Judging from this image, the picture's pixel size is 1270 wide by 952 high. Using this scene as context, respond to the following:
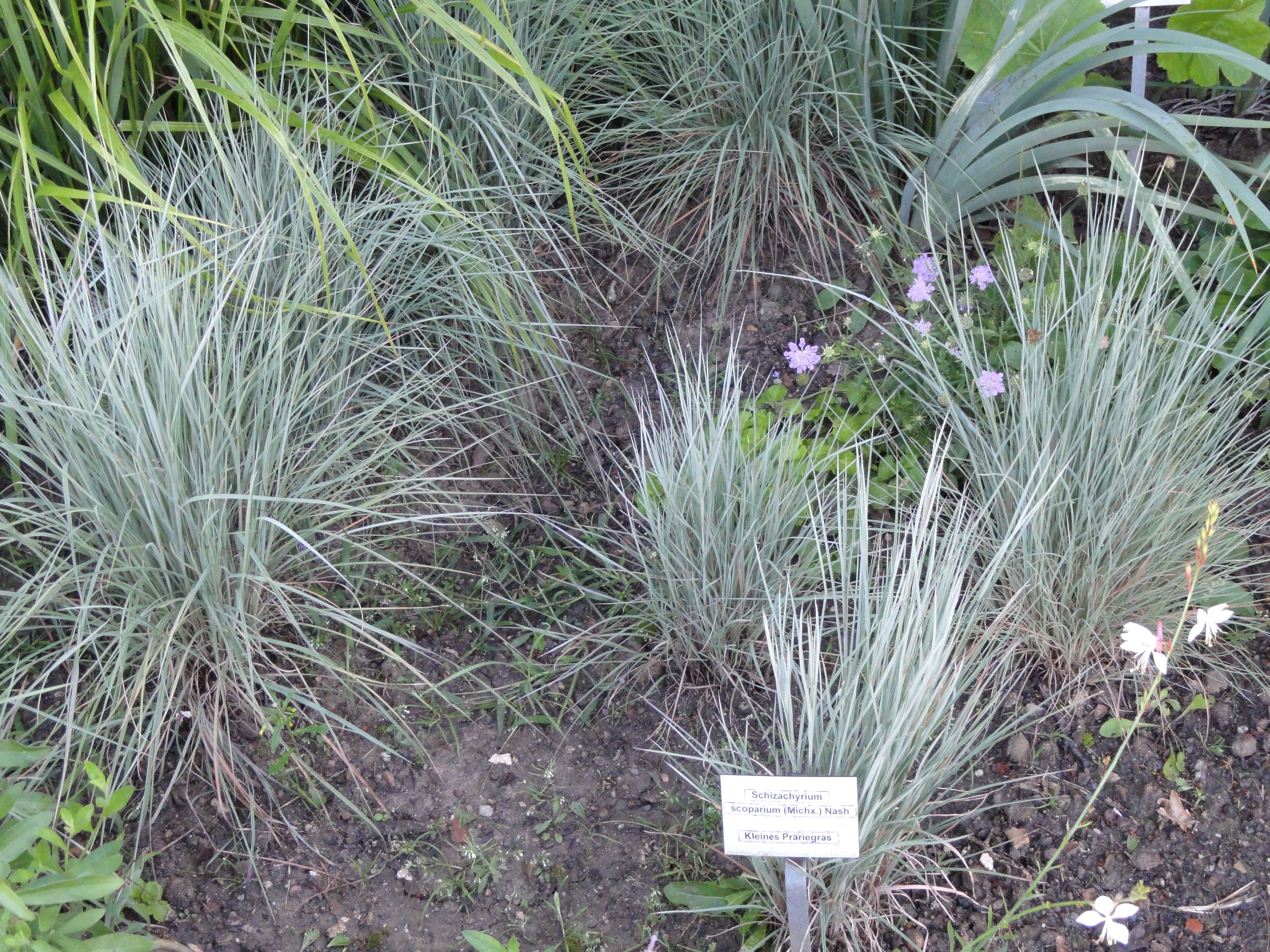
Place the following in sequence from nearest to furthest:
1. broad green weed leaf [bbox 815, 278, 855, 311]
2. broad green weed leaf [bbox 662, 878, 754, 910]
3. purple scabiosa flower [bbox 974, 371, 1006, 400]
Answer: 1. broad green weed leaf [bbox 662, 878, 754, 910]
2. purple scabiosa flower [bbox 974, 371, 1006, 400]
3. broad green weed leaf [bbox 815, 278, 855, 311]

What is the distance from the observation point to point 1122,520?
184 cm

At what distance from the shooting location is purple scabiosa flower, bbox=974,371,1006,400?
197 centimetres

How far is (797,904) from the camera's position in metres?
1.48

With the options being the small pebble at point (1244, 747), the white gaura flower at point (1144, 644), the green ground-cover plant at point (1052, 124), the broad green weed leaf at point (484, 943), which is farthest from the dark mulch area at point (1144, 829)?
the green ground-cover plant at point (1052, 124)

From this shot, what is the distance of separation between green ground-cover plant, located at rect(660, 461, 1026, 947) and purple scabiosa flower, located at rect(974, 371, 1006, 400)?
225 mm

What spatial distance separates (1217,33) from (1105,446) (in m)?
1.10

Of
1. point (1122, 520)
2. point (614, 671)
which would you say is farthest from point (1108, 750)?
point (614, 671)

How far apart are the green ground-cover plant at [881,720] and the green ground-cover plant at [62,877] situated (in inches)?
32.2

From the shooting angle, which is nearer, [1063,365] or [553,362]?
[1063,365]

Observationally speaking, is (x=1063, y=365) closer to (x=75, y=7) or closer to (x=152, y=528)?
(x=152, y=528)

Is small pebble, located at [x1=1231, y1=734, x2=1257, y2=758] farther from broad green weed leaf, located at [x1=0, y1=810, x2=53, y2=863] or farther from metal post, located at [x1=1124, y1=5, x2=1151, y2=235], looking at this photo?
broad green weed leaf, located at [x1=0, y1=810, x2=53, y2=863]

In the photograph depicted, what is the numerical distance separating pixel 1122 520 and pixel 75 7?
211cm

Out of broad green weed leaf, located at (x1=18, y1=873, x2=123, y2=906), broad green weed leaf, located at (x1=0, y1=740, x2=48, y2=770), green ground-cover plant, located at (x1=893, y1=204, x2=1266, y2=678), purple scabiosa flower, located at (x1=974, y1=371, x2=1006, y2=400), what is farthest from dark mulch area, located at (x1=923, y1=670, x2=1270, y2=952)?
broad green weed leaf, located at (x1=0, y1=740, x2=48, y2=770)

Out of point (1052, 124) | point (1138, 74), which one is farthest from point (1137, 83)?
point (1052, 124)
